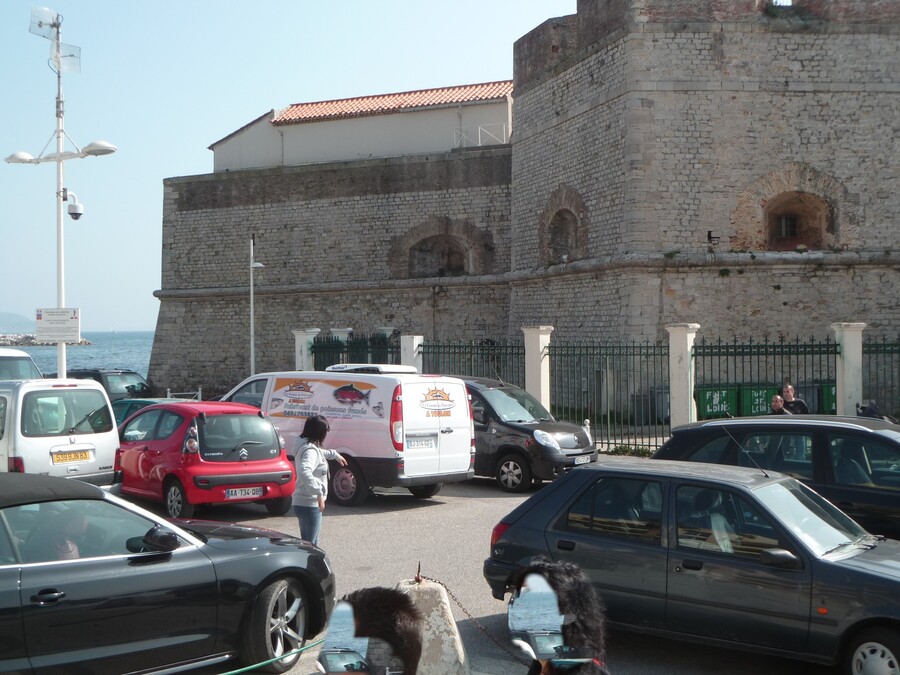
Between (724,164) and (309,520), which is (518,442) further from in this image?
(724,164)

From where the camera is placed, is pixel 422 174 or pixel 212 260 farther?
pixel 212 260

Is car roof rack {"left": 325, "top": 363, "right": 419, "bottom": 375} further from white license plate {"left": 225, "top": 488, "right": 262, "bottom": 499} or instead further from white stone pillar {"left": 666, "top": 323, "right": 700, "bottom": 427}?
white stone pillar {"left": 666, "top": 323, "right": 700, "bottom": 427}

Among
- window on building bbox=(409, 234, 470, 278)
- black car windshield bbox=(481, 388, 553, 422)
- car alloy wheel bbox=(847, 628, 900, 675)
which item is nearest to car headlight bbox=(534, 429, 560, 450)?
black car windshield bbox=(481, 388, 553, 422)

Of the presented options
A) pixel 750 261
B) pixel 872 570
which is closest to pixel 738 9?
pixel 750 261

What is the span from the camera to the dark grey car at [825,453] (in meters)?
7.52

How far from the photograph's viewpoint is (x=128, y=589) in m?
5.13

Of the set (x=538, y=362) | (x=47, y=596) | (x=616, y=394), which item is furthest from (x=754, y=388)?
(x=47, y=596)

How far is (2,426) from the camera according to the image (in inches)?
403

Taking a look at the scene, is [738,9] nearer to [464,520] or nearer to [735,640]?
[464,520]

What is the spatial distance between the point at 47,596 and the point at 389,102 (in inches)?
1173

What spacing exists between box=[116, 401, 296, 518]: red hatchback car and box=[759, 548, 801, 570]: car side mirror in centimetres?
678

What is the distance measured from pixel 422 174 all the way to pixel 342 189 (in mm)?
2783

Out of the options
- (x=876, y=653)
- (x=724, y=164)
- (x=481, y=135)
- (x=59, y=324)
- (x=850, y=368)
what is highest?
(x=481, y=135)

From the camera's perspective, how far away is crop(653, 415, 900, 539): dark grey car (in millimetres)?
7516
